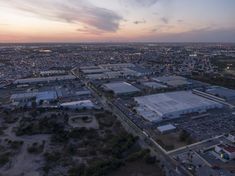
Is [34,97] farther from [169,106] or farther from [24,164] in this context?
[169,106]

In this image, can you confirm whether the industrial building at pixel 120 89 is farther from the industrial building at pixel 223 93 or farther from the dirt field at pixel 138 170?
the dirt field at pixel 138 170

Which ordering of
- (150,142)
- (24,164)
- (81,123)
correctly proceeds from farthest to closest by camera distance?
(81,123) < (150,142) < (24,164)

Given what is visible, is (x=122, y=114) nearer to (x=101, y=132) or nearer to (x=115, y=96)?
(x=101, y=132)

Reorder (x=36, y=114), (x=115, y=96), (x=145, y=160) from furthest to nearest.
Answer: (x=115, y=96) < (x=36, y=114) < (x=145, y=160)

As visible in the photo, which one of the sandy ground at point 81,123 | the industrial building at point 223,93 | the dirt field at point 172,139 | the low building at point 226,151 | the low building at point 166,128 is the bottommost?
the sandy ground at point 81,123

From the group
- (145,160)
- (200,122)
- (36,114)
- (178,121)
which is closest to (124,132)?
(145,160)

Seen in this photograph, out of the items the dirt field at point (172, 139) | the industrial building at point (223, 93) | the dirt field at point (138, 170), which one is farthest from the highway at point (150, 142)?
the industrial building at point (223, 93)

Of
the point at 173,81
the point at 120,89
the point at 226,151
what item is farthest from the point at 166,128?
the point at 173,81

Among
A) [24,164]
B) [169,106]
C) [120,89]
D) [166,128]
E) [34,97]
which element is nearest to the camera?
[24,164]
